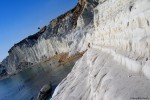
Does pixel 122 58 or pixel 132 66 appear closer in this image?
pixel 132 66

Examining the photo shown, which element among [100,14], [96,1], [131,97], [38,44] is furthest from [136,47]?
[38,44]

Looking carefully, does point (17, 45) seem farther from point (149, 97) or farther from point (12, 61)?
point (149, 97)

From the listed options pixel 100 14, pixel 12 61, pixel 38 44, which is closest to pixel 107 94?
pixel 100 14

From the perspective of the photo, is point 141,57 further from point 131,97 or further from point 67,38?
point 67,38

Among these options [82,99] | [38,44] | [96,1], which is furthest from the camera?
[38,44]

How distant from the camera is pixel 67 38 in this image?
88.2 metres

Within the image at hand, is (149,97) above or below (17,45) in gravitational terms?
below

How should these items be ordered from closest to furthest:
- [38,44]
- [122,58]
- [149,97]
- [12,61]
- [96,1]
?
[149,97] → [122,58] → [96,1] → [38,44] → [12,61]

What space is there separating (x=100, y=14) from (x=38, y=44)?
74914mm

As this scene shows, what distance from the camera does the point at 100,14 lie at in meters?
54.1

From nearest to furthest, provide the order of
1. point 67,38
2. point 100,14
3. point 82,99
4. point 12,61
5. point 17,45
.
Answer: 1. point 82,99
2. point 100,14
3. point 67,38
4. point 17,45
5. point 12,61

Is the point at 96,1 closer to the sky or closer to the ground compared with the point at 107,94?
closer to the sky

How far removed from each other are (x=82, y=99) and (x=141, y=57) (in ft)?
15.5

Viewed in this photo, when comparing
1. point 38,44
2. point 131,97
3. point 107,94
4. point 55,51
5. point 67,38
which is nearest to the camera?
point 131,97
